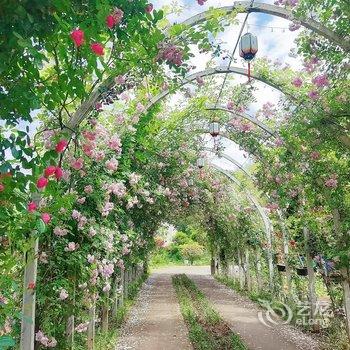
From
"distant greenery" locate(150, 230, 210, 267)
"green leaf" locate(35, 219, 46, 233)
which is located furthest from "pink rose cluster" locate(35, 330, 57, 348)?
"distant greenery" locate(150, 230, 210, 267)

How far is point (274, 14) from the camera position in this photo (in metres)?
5.32

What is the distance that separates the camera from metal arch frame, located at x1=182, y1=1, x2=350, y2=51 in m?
4.55

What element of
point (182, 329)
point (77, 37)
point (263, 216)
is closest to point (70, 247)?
point (77, 37)

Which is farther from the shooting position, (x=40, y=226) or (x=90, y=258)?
(x=90, y=258)

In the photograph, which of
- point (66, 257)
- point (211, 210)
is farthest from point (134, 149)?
point (211, 210)

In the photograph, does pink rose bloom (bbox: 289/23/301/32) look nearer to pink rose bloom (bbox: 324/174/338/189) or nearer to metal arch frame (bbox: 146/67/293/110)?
metal arch frame (bbox: 146/67/293/110)

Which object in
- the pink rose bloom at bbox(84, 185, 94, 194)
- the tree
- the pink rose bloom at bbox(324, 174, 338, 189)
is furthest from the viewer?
the tree

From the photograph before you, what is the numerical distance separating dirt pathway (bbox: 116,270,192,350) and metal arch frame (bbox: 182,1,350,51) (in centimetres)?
546

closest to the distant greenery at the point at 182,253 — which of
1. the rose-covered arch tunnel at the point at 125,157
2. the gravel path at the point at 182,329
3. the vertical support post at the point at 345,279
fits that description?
the gravel path at the point at 182,329

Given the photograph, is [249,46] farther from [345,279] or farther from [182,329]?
[182,329]

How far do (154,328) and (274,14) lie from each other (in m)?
7.01

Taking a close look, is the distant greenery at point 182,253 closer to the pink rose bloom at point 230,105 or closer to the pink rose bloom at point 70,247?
the pink rose bloom at point 230,105

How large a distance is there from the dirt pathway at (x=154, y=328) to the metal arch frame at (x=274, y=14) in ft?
17.9

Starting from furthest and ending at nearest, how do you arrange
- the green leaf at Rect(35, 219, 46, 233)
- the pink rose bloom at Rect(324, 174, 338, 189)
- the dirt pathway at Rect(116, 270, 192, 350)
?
the dirt pathway at Rect(116, 270, 192, 350) → the pink rose bloom at Rect(324, 174, 338, 189) → the green leaf at Rect(35, 219, 46, 233)
